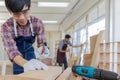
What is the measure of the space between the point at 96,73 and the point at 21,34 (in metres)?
0.85

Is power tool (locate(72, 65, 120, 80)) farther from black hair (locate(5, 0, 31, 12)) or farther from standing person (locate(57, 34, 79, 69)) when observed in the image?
standing person (locate(57, 34, 79, 69))

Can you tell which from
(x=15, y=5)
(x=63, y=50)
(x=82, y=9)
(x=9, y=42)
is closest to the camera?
(x=15, y=5)

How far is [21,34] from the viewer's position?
4.84 ft

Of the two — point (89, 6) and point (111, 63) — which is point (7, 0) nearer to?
point (111, 63)

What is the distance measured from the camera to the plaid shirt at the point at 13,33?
1362 mm

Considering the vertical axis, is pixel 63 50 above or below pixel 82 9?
below

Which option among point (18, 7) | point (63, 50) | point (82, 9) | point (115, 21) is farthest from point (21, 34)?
point (82, 9)

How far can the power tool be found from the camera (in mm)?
678

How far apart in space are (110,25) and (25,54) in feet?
11.7

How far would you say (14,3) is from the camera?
3.84 ft

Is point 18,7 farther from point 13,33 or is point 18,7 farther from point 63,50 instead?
point 63,50

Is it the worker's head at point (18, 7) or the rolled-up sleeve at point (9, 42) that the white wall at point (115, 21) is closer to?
the rolled-up sleeve at point (9, 42)

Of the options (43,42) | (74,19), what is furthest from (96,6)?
(43,42)

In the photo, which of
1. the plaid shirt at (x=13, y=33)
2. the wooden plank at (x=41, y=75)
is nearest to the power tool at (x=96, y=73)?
the wooden plank at (x=41, y=75)
